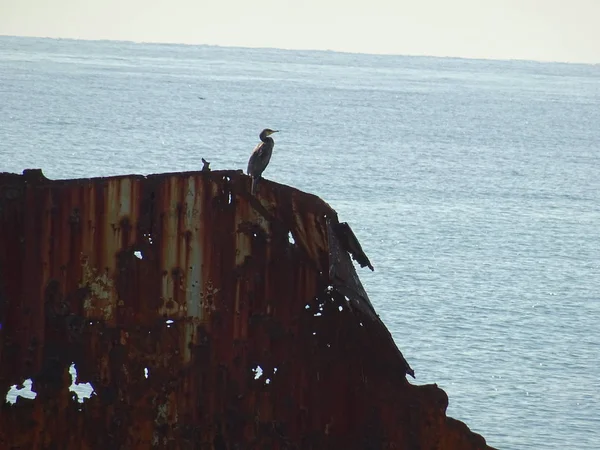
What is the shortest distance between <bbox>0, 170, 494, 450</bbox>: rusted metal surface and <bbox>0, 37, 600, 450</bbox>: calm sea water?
13.2 meters

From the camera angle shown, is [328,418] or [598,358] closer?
[328,418]

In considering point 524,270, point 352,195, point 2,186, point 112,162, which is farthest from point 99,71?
point 2,186

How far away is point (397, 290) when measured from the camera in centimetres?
2939

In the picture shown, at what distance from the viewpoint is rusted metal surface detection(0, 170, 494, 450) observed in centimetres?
664

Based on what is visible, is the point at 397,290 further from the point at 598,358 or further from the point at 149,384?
the point at 149,384

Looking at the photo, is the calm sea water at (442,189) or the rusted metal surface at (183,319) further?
the calm sea water at (442,189)

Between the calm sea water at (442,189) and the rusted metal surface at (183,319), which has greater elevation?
the rusted metal surface at (183,319)

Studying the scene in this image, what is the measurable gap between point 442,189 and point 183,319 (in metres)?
46.3

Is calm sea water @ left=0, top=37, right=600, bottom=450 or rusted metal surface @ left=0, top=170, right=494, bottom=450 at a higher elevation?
rusted metal surface @ left=0, top=170, right=494, bottom=450

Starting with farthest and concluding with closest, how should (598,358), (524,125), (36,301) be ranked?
(524,125)
(598,358)
(36,301)

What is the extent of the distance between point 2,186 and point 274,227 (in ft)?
5.08

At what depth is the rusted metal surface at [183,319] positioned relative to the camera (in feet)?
21.8

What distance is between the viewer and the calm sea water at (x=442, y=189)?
2370 centimetres

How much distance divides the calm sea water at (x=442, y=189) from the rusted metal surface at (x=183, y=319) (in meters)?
13.2
